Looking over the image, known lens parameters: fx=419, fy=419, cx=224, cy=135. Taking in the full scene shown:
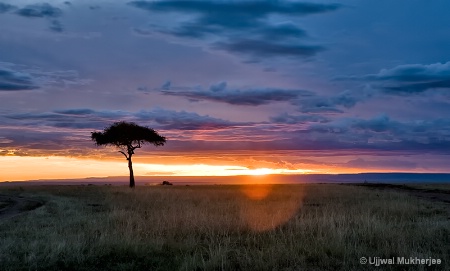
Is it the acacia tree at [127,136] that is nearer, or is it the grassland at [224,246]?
the grassland at [224,246]

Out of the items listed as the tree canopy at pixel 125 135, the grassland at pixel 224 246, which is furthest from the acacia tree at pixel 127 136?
the grassland at pixel 224 246

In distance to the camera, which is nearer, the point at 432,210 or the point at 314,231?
the point at 314,231

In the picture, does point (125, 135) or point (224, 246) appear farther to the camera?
point (125, 135)

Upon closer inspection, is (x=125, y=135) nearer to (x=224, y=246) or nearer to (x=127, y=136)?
(x=127, y=136)

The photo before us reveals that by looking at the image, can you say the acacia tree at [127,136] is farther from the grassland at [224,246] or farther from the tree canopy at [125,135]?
the grassland at [224,246]

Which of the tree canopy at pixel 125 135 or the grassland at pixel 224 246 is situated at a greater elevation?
the tree canopy at pixel 125 135

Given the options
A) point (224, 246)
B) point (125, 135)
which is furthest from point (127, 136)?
point (224, 246)

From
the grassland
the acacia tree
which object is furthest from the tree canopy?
the grassland

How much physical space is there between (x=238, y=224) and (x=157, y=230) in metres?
2.86

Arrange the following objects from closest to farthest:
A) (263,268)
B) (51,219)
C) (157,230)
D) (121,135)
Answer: (263,268)
(157,230)
(51,219)
(121,135)

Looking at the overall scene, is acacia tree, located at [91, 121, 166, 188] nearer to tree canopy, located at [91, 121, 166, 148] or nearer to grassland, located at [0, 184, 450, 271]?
tree canopy, located at [91, 121, 166, 148]

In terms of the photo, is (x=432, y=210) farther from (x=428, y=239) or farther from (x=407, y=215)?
(x=428, y=239)

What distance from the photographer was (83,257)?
10594 millimetres

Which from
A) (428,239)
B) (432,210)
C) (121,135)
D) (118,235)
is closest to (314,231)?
(428,239)
